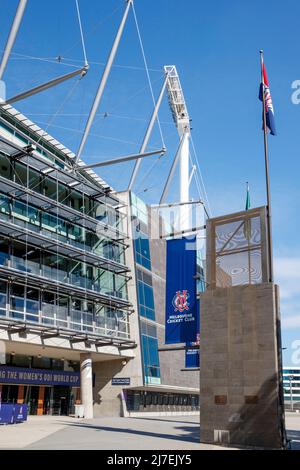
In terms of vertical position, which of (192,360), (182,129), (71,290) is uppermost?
(182,129)

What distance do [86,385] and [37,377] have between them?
3.81 m

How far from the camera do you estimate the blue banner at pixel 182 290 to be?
2623 centimetres

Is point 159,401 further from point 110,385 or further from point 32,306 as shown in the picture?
point 32,306

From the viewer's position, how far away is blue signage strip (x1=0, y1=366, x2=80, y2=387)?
1534 inches

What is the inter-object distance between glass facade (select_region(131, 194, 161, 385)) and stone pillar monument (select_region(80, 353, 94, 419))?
664 centimetres

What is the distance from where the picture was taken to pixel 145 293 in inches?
2055

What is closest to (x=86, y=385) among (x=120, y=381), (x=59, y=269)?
(x=120, y=381)

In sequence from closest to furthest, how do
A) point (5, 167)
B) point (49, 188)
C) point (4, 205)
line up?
point (4, 205) → point (5, 167) → point (49, 188)

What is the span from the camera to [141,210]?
184ft

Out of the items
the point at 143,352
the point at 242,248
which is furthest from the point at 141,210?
the point at 242,248

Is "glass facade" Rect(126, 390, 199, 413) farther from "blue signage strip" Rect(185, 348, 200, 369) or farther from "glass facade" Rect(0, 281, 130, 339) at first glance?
"blue signage strip" Rect(185, 348, 200, 369)

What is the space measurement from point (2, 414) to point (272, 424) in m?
17.3

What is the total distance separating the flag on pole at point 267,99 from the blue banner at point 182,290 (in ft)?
22.0

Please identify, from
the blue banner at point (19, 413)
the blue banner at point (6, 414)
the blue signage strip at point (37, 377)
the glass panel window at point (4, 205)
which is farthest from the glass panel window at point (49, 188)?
the blue banner at point (6, 414)
